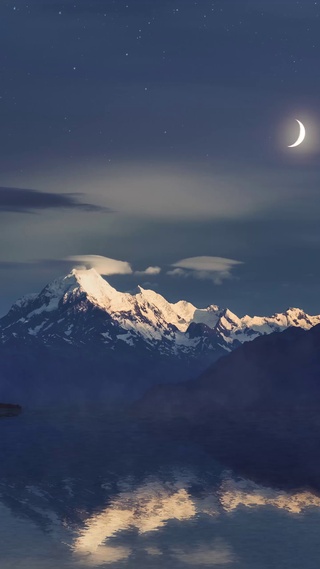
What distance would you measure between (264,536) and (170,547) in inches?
822

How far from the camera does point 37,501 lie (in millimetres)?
189875

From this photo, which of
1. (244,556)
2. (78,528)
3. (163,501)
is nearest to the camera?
(244,556)

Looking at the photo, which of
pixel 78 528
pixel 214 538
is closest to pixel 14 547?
pixel 78 528

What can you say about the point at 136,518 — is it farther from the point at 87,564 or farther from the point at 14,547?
the point at 87,564

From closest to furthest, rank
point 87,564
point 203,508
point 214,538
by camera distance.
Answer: point 87,564 < point 214,538 < point 203,508

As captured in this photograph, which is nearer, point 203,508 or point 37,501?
point 203,508

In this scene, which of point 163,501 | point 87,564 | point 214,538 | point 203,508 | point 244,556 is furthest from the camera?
point 163,501

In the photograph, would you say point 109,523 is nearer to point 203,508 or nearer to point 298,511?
point 203,508

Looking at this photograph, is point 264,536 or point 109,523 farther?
point 109,523

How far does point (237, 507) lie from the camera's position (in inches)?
7200

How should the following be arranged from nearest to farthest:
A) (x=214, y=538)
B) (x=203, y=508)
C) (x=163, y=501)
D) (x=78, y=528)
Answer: (x=214, y=538) < (x=78, y=528) < (x=203, y=508) < (x=163, y=501)

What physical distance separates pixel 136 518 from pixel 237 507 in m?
29.9

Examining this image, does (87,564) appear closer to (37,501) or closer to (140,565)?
(140,565)

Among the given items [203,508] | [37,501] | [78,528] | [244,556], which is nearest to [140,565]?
[244,556]
